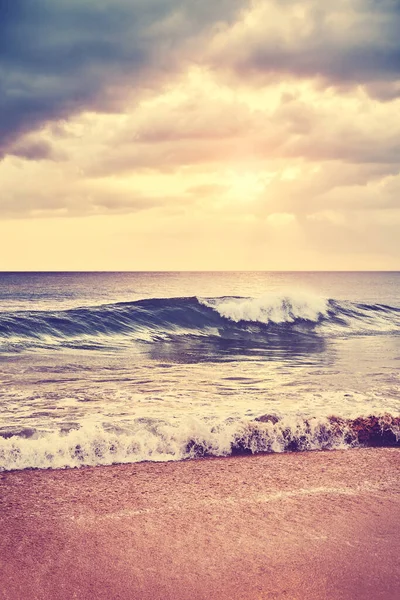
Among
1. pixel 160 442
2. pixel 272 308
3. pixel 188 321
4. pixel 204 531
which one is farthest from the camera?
pixel 272 308

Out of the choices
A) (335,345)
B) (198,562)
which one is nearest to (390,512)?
(198,562)

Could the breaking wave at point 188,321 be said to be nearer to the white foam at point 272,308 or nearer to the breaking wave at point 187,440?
the white foam at point 272,308

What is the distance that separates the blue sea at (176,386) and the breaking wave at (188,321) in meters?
0.10

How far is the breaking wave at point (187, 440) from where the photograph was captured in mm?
5863

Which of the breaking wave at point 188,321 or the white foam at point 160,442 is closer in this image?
the white foam at point 160,442

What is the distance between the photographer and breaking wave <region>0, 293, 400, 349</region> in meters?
19.8

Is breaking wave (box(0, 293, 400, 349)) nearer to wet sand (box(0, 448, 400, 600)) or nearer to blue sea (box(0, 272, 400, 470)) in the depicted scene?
blue sea (box(0, 272, 400, 470))

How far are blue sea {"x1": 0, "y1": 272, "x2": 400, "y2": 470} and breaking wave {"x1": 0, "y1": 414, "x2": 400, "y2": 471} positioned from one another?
0.01 metres

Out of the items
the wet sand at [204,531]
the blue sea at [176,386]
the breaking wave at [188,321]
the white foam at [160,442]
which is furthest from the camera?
the breaking wave at [188,321]

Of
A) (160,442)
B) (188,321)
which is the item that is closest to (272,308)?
(188,321)

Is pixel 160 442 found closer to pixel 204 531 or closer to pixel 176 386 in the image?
pixel 204 531

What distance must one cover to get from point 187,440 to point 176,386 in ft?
12.4

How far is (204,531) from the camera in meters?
4.32

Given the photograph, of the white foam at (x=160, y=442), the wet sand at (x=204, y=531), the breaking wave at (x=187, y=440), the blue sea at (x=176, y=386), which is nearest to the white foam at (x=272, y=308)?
the blue sea at (x=176, y=386)
